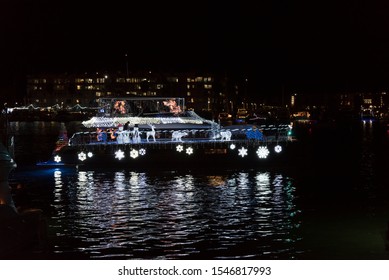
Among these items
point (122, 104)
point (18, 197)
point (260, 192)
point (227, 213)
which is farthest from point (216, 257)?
point (122, 104)

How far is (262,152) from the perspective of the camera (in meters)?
35.6

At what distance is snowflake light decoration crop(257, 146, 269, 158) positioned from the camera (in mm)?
35531

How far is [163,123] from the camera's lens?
135 ft

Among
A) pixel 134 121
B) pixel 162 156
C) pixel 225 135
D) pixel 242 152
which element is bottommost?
pixel 162 156

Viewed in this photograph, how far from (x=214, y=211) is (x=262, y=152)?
14276 millimetres

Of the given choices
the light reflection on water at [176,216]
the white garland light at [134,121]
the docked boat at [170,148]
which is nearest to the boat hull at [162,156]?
the docked boat at [170,148]

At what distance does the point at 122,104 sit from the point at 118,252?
91.4ft

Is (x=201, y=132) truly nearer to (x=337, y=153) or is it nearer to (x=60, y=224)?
(x=337, y=153)

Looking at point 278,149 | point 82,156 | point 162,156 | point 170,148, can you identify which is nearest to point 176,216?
point 162,156

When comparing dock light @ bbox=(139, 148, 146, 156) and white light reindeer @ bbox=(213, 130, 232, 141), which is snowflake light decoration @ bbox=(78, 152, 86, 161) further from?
white light reindeer @ bbox=(213, 130, 232, 141)

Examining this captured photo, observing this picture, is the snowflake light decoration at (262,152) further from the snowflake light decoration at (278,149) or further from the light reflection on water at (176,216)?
the light reflection on water at (176,216)

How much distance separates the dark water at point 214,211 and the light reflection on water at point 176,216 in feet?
0.09

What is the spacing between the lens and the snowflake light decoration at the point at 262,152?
1399 inches

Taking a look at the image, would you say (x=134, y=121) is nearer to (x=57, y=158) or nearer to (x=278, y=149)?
(x=57, y=158)
